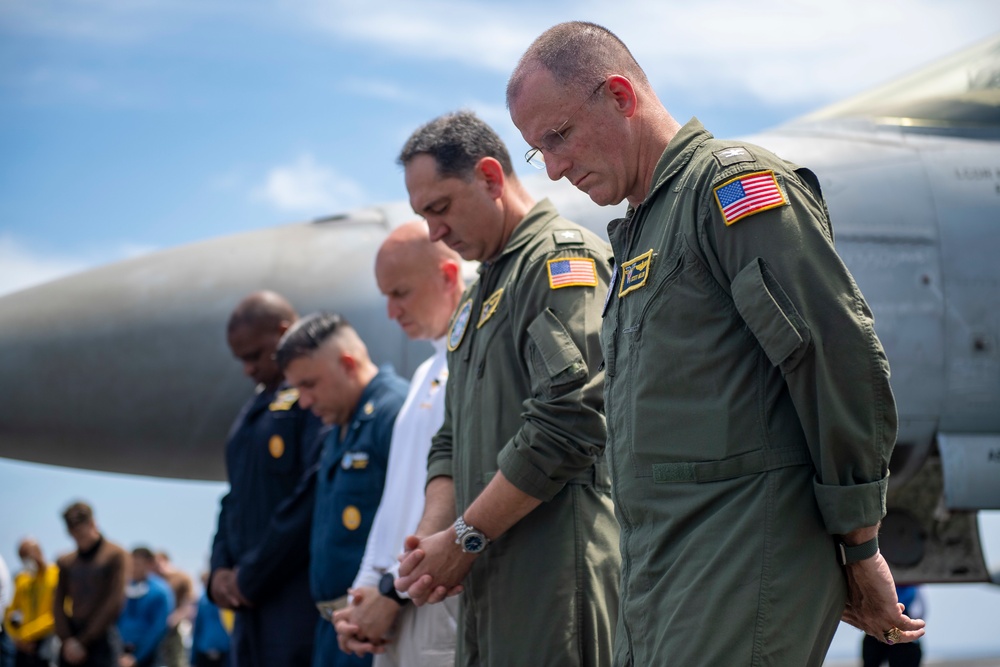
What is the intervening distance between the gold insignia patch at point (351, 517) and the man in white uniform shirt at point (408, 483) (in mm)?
237

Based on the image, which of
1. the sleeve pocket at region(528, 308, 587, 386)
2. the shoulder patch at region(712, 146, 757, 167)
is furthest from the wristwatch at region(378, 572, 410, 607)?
the shoulder patch at region(712, 146, 757, 167)

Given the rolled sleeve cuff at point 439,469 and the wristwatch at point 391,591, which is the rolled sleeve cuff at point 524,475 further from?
the wristwatch at point 391,591

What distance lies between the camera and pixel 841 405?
1871 mm

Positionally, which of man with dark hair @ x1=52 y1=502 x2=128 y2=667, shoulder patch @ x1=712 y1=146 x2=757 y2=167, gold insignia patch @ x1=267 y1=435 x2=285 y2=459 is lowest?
man with dark hair @ x1=52 y1=502 x2=128 y2=667

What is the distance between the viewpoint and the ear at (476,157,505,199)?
315 cm

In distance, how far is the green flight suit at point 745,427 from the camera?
186 cm

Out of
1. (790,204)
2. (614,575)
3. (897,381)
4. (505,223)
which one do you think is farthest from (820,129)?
(790,204)

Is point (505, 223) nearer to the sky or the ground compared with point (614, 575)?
nearer to the sky

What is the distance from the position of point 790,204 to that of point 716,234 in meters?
0.13

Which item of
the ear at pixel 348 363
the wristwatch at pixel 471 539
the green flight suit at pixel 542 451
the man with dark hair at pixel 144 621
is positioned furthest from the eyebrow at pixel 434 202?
the man with dark hair at pixel 144 621

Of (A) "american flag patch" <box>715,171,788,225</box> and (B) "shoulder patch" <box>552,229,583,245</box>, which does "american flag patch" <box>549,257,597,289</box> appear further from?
(A) "american flag patch" <box>715,171,788,225</box>

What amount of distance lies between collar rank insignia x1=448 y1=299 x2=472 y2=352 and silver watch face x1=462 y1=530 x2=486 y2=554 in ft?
1.90

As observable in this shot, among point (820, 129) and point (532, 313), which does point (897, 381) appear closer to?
point (820, 129)

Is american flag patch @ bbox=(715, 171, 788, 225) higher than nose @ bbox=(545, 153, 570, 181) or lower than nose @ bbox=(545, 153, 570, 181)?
lower
